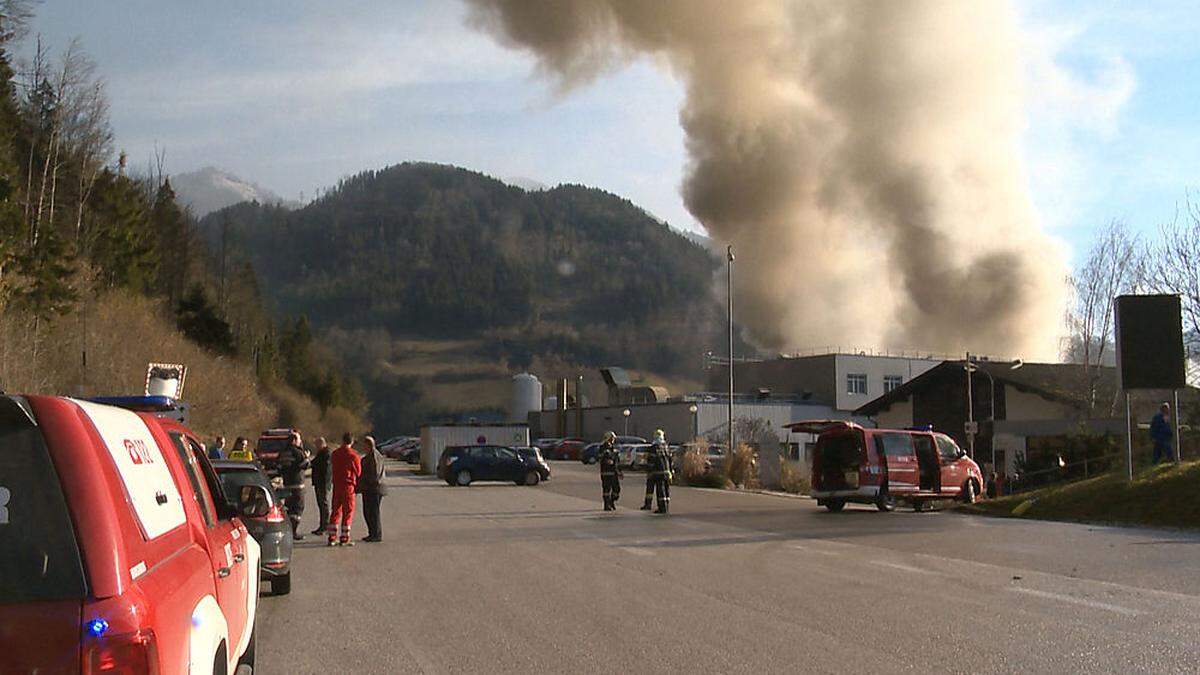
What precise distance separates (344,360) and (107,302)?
4865 inches

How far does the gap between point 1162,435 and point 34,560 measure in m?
24.3

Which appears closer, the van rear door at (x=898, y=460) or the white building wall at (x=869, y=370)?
the van rear door at (x=898, y=460)

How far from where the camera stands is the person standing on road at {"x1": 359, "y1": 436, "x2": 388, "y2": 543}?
647 inches

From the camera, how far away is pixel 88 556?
3344mm

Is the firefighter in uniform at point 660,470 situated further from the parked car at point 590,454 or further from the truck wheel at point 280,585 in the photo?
the parked car at point 590,454

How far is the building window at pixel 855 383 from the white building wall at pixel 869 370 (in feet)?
0.51

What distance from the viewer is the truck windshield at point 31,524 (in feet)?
10.9

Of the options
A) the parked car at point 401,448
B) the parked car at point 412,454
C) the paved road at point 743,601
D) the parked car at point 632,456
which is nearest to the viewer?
the paved road at point 743,601

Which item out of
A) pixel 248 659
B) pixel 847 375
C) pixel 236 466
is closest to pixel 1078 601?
pixel 248 659

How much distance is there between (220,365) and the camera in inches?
2378

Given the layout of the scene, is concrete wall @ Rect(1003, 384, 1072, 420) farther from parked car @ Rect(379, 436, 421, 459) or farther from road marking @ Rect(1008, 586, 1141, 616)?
road marking @ Rect(1008, 586, 1141, 616)

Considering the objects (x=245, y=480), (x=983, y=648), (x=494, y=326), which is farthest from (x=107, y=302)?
(x=494, y=326)

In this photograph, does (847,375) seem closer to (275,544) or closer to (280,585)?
(280,585)

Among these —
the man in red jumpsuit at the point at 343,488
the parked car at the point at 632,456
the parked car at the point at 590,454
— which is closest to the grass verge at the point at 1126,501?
the man in red jumpsuit at the point at 343,488
